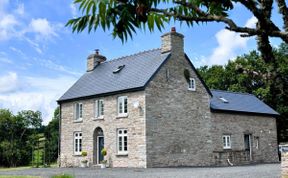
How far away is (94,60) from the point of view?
34.2 metres

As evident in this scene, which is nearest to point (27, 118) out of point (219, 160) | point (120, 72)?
point (120, 72)

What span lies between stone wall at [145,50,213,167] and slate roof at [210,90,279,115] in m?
2.04

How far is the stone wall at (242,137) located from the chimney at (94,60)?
10652 mm

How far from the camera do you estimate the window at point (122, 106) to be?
2769 cm

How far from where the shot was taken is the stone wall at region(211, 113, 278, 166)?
99.5 feet

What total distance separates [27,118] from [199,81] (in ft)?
65.8

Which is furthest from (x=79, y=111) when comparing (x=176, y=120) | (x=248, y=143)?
(x=248, y=143)

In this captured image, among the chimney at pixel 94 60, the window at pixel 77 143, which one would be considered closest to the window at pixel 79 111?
the window at pixel 77 143

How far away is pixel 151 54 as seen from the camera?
29.9 meters

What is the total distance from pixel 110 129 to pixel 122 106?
73.1 inches

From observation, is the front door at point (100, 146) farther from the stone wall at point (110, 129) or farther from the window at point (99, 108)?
the window at point (99, 108)

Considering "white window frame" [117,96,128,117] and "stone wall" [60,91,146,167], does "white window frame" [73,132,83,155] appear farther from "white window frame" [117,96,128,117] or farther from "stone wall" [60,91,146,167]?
"white window frame" [117,96,128,117]

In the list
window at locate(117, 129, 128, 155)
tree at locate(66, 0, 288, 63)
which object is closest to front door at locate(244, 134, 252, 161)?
window at locate(117, 129, 128, 155)

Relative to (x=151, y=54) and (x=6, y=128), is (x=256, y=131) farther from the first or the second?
(x=6, y=128)
